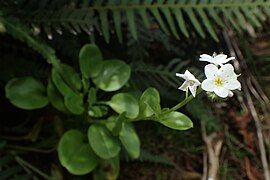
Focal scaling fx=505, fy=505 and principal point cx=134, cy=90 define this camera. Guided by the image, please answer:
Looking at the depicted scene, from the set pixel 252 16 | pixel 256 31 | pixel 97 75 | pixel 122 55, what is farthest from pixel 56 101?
pixel 256 31

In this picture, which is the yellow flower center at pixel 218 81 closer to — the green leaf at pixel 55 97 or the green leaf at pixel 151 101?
the green leaf at pixel 151 101

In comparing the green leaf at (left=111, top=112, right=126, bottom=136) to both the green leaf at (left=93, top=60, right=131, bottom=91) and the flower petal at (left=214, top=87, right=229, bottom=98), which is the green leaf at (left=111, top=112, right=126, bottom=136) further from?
the flower petal at (left=214, top=87, right=229, bottom=98)

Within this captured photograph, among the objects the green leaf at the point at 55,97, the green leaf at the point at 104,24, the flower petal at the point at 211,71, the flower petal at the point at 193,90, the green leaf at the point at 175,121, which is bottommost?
the green leaf at the point at 175,121

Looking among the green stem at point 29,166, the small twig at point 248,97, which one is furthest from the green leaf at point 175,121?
the small twig at point 248,97


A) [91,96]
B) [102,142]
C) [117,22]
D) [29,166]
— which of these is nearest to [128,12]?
[117,22]

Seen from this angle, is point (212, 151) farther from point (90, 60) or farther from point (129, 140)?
point (90, 60)

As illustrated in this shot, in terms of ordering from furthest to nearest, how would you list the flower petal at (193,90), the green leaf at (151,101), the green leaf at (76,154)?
1. the green leaf at (76,154)
2. the green leaf at (151,101)
3. the flower petal at (193,90)
